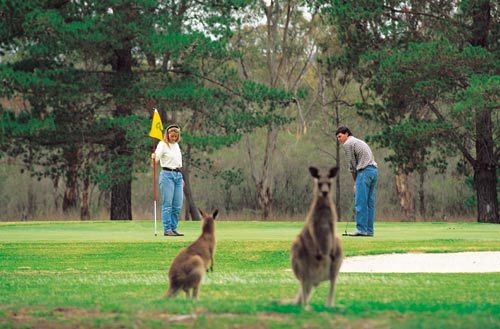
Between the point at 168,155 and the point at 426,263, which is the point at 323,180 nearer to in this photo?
the point at 426,263

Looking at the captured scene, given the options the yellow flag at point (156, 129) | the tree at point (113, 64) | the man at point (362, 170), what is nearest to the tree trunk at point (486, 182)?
the tree at point (113, 64)

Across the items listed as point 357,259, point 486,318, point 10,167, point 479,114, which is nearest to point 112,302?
point 486,318

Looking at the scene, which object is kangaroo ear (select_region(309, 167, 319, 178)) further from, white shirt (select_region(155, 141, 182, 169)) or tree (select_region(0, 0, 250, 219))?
tree (select_region(0, 0, 250, 219))

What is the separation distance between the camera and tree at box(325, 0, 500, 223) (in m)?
44.7

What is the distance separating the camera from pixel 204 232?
13.6m

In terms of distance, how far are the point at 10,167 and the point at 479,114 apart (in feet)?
113

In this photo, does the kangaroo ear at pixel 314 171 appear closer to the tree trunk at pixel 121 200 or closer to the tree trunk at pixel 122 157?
the tree trunk at pixel 122 157

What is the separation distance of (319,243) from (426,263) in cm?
1038

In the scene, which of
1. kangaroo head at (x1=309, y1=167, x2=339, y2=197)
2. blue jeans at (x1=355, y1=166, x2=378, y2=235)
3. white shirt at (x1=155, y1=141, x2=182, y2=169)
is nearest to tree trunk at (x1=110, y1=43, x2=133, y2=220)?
white shirt at (x1=155, y1=141, x2=182, y2=169)

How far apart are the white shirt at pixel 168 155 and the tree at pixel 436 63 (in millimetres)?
18935

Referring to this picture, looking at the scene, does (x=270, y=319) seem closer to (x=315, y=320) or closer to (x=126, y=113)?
(x=315, y=320)

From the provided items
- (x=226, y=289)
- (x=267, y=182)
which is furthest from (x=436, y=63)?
(x=226, y=289)

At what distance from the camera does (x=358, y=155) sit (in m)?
25.7

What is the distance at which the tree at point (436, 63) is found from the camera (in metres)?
44.7
